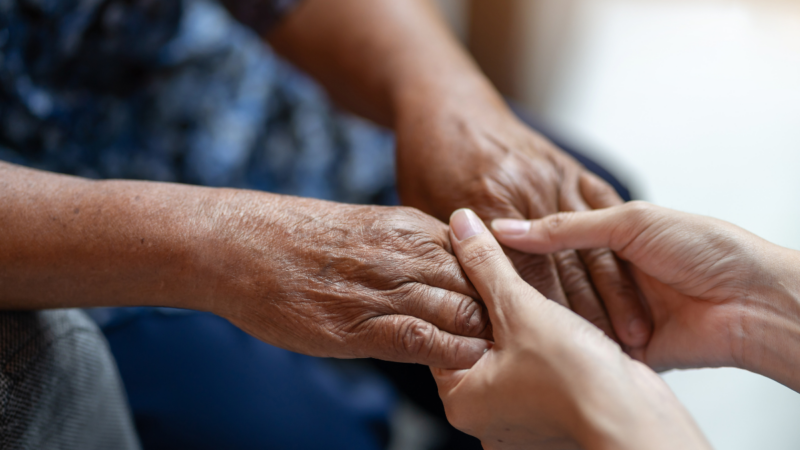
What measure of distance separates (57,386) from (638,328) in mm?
911

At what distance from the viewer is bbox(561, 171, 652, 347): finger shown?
0.90m

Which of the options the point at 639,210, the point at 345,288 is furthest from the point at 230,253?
the point at 639,210

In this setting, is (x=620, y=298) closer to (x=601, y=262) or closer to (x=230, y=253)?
(x=601, y=262)

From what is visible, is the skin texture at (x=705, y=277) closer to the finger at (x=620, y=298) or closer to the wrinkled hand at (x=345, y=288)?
the finger at (x=620, y=298)

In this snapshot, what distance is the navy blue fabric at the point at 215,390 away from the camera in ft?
3.13

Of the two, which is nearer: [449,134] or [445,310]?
[445,310]

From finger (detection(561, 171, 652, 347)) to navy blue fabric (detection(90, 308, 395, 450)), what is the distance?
516mm

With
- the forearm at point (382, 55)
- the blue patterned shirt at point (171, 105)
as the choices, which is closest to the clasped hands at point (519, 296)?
the forearm at point (382, 55)

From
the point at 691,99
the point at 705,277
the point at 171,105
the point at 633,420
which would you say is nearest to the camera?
the point at 633,420

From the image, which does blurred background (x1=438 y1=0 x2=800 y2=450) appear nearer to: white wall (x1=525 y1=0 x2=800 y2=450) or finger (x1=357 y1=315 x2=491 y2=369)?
white wall (x1=525 y1=0 x2=800 y2=450)

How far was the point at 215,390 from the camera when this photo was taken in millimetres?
957

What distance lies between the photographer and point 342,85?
1.29m

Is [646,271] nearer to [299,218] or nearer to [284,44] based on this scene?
[299,218]

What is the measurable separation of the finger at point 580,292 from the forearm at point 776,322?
0.69ft
